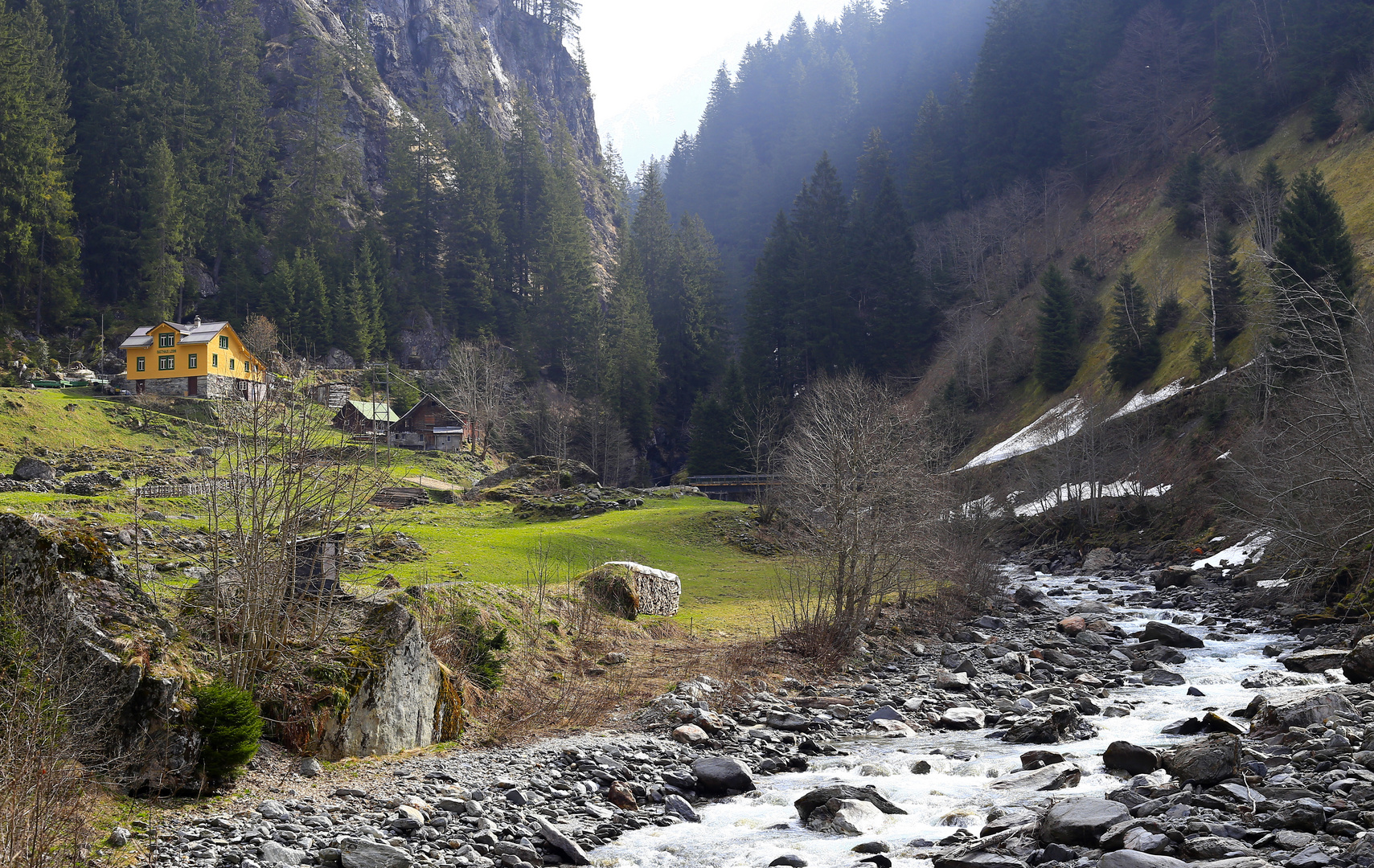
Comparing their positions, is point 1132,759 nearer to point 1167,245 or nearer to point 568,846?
point 568,846

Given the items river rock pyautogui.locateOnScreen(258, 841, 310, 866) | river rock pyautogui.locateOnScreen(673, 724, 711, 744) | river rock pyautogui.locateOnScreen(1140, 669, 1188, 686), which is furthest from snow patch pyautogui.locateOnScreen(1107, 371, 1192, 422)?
river rock pyautogui.locateOnScreen(258, 841, 310, 866)

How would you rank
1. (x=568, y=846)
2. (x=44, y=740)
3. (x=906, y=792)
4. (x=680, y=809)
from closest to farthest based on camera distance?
1. (x=44, y=740)
2. (x=568, y=846)
3. (x=680, y=809)
4. (x=906, y=792)

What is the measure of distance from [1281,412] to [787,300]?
56.4 metres

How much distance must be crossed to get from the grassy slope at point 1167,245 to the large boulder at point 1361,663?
31.7 m

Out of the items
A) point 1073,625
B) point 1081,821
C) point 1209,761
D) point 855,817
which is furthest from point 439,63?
point 1081,821

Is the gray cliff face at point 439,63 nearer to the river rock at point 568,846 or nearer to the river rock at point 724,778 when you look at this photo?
the river rock at point 724,778

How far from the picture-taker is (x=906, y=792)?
39.5 feet

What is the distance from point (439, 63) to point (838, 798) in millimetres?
136478

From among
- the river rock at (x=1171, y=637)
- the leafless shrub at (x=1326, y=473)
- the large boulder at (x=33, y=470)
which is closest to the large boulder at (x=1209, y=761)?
the leafless shrub at (x=1326, y=473)

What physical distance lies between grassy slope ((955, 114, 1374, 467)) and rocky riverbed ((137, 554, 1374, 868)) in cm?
3456

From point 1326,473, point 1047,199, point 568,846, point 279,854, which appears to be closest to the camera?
point 279,854

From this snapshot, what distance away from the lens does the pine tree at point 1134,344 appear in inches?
2079

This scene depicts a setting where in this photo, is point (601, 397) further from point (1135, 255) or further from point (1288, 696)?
point (1288, 696)

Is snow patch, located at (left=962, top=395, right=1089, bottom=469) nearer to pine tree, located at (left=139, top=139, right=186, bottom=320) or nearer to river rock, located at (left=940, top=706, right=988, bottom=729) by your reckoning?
river rock, located at (left=940, top=706, right=988, bottom=729)
